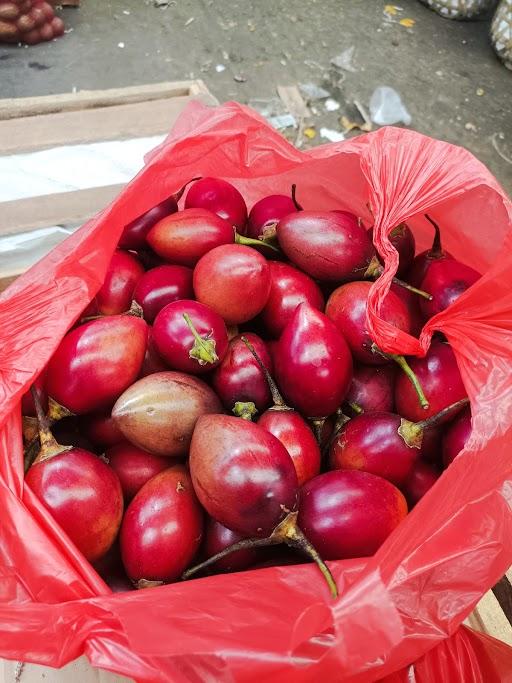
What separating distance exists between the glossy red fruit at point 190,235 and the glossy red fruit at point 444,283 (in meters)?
0.32

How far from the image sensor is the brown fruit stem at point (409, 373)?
812mm

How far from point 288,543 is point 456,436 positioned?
29cm

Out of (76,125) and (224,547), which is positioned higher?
(76,125)

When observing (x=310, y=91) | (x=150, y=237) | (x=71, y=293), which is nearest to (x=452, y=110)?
(x=310, y=91)

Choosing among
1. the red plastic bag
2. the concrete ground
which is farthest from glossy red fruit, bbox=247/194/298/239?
the concrete ground

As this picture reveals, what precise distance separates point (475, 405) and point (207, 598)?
15.3 inches

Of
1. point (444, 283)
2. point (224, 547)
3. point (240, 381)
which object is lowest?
point (224, 547)

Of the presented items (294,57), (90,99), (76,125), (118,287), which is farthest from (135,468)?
(294,57)

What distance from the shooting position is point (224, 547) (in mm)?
740

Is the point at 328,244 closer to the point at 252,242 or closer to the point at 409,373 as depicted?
the point at 252,242

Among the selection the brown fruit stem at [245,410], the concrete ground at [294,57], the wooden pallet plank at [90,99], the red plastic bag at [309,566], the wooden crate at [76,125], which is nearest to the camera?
the red plastic bag at [309,566]

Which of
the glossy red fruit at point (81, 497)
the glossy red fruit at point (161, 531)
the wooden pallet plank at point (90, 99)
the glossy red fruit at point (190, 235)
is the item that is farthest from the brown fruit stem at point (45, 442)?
the wooden pallet plank at point (90, 99)

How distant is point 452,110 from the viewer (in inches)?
110

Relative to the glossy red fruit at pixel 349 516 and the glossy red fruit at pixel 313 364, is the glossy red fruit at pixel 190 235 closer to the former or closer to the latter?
the glossy red fruit at pixel 313 364
